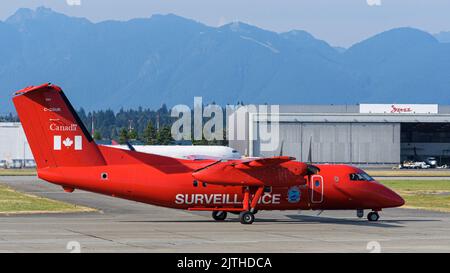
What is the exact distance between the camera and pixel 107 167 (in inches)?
1371

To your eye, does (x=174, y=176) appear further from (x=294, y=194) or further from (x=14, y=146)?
(x=14, y=146)

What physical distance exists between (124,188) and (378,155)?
107 m

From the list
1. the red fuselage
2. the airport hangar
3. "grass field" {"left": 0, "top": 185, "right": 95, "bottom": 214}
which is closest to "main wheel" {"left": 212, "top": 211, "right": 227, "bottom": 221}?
the red fuselage

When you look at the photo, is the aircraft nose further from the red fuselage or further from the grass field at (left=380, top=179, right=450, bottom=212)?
the grass field at (left=380, top=179, right=450, bottom=212)

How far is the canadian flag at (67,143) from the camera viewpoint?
34.4m

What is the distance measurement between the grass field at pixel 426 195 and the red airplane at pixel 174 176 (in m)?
12.1

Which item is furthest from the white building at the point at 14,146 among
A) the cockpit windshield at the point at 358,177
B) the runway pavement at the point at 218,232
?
the cockpit windshield at the point at 358,177

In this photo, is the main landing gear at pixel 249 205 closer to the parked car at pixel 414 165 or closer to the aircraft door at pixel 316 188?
the aircraft door at pixel 316 188

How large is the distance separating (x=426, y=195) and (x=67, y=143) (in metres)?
34.1

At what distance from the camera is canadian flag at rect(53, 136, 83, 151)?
113 feet
